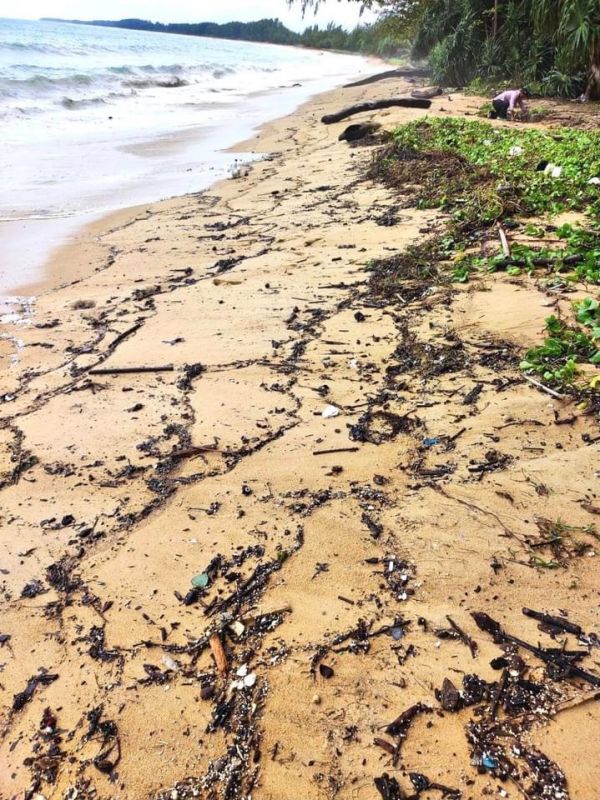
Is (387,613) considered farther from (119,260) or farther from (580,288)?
(119,260)

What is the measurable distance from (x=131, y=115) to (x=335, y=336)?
17.5 metres

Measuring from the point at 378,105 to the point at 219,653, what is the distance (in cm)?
1390

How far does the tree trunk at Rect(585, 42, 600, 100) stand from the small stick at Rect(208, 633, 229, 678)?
13832 millimetres

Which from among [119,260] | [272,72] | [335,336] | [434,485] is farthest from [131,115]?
[272,72]

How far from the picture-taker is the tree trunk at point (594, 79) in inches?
450

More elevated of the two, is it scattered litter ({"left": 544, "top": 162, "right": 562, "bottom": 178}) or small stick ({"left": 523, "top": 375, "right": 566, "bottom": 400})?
scattered litter ({"left": 544, "top": 162, "right": 562, "bottom": 178})

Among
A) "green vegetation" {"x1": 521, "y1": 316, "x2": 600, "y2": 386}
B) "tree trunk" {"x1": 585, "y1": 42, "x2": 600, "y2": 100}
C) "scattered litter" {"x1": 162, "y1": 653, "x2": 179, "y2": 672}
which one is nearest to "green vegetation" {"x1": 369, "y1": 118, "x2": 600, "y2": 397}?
"green vegetation" {"x1": 521, "y1": 316, "x2": 600, "y2": 386}

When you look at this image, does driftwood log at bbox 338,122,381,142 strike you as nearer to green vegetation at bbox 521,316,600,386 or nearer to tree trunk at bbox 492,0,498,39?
tree trunk at bbox 492,0,498,39

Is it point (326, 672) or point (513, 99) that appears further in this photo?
point (513, 99)

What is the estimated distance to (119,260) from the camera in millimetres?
5441

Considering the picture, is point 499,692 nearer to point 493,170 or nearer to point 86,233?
point 493,170

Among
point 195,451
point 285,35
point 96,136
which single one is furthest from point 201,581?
point 285,35

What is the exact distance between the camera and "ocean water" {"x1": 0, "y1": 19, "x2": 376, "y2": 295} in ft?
23.3

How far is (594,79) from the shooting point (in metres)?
11.6
